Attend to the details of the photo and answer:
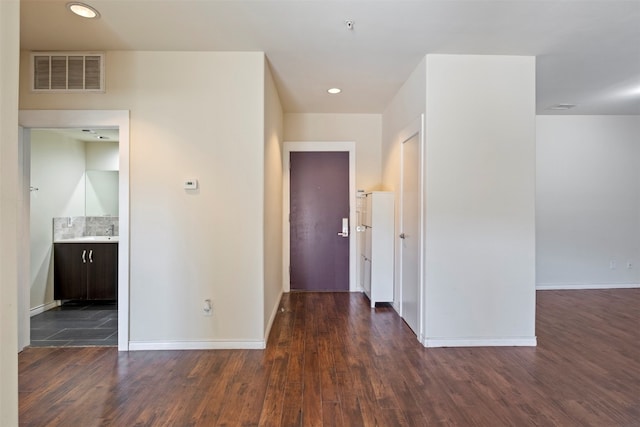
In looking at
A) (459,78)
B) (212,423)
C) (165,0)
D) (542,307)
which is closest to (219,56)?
(165,0)

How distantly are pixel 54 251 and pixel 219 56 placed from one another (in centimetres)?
347

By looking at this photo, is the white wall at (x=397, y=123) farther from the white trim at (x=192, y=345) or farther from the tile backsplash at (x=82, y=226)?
the tile backsplash at (x=82, y=226)

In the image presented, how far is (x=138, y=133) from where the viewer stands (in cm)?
298

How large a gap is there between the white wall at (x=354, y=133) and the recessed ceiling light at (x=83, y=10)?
285 centimetres

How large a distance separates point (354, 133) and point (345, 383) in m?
3.61

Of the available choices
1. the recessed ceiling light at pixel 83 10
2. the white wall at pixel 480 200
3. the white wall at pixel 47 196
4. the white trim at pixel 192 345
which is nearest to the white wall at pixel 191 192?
the white trim at pixel 192 345

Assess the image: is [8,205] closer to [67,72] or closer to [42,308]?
[67,72]

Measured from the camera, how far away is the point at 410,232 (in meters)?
3.55

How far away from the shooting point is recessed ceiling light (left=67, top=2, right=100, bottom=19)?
2.28 meters

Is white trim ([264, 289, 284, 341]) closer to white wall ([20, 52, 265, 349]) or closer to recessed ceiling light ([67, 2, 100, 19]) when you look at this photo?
white wall ([20, 52, 265, 349])

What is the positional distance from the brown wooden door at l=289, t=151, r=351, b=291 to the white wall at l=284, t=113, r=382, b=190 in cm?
24

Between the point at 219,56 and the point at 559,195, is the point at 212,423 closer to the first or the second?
the point at 219,56

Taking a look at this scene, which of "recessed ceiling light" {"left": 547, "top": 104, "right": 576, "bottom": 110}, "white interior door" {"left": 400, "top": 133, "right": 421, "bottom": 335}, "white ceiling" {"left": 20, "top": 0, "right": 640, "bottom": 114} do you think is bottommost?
"white interior door" {"left": 400, "top": 133, "right": 421, "bottom": 335}

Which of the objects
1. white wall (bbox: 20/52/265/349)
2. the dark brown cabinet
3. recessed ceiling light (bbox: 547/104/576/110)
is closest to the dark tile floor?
the dark brown cabinet
